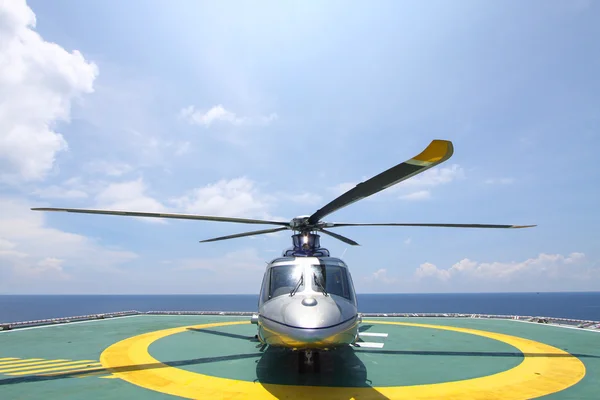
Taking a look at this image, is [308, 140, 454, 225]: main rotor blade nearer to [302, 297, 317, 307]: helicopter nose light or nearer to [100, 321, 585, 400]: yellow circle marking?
[302, 297, 317, 307]: helicopter nose light

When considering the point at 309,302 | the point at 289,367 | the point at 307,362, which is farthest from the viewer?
the point at 289,367

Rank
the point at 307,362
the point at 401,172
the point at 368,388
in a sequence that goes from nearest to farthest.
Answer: the point at 401,172 → the point at 368,388 → the point at 307,362

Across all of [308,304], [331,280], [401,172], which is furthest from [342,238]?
[401,172]

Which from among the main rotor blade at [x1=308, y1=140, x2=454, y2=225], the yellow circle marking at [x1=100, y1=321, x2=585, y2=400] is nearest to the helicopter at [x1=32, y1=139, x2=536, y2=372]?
the main rotor blade at [x1=308, y1=140, x2=454, y2=225]

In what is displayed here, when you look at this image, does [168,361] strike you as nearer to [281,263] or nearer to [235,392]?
[235,392]

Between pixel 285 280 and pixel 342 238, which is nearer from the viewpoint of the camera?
pixel 285 280

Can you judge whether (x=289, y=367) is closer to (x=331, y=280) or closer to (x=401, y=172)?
(x=331, y=280)

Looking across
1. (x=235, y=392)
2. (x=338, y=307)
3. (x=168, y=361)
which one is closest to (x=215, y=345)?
(x=168, y=361)
